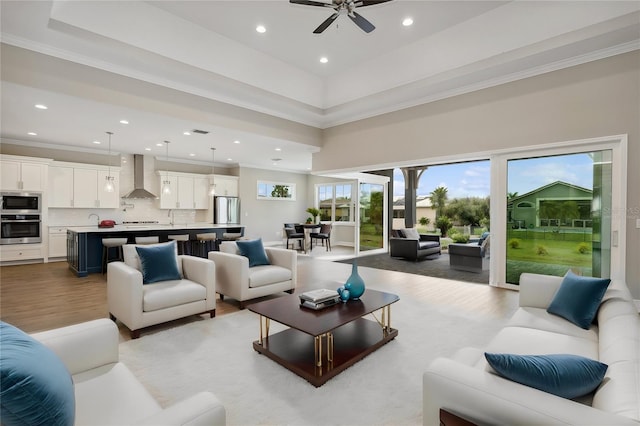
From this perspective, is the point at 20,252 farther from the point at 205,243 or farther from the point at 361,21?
A: the point at 361,21

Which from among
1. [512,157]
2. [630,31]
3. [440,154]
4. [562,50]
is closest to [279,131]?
[440,154]

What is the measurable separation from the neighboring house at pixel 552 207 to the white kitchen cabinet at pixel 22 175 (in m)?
9.55

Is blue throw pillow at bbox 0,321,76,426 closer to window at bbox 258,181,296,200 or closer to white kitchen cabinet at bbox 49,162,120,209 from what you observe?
white kitchen cabinet at bbox 49,162,120,209

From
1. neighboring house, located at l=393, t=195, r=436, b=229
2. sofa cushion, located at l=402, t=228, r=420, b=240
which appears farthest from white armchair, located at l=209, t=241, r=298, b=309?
neighboring house, located at l=393, t=195, r=436, b=229

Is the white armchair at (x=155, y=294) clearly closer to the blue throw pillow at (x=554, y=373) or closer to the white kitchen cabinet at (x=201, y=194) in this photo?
the blue throw pillow at (x=554, y=373)

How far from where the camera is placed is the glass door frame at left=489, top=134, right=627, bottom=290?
3.81 metres

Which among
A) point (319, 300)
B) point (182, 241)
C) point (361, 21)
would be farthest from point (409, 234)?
point (319, 300)

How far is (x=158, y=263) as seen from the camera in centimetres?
354

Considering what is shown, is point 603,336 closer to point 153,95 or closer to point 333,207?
point 153,95

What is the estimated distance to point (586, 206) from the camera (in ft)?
13.9

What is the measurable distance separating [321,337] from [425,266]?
5372 mm

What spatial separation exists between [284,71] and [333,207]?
20.6 ft

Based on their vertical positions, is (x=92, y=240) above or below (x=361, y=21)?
below

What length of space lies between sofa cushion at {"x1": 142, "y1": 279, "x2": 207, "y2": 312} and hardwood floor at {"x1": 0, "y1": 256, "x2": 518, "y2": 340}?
0.32 metres
